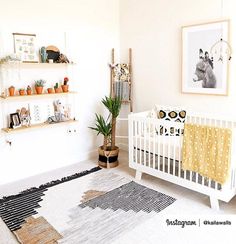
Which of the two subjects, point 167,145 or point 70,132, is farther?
point 70,132

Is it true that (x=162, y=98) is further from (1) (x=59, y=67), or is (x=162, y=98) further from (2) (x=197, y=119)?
(1) (x=59, y=67)

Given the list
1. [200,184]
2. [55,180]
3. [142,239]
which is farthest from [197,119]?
[55,180]

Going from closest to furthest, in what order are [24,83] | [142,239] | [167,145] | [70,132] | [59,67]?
[142,239]
[167,145]
[24,83]
[59,67]
[70,132]

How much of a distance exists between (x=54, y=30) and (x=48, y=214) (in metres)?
2.32

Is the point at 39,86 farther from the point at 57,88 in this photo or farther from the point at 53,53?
the point at 53,53

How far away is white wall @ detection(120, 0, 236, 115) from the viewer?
3092 mm

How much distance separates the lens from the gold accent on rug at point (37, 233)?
219 cm

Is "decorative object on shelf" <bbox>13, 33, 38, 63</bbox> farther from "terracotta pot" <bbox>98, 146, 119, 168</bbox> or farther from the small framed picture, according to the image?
"terracotta pot" <bbox>98, 146, 119, 168</bbox>

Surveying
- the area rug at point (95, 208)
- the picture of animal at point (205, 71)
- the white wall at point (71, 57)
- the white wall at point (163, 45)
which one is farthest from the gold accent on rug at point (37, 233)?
the picture of animal at point (205, 71)

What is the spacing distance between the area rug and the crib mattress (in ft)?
1.46

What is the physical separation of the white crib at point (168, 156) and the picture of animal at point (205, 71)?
410mm

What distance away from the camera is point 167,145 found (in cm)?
296

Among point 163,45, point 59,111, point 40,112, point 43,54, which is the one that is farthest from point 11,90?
point 163,45

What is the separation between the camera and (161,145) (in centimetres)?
301
